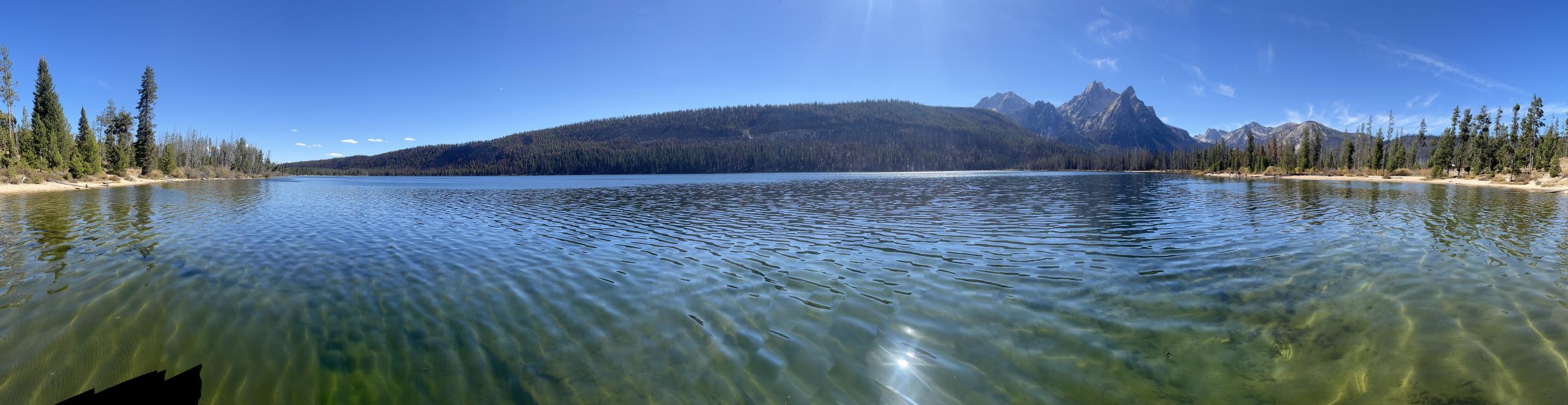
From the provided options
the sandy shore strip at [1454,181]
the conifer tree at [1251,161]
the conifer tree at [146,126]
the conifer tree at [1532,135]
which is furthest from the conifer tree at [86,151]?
the conifer tree at [1251,161]

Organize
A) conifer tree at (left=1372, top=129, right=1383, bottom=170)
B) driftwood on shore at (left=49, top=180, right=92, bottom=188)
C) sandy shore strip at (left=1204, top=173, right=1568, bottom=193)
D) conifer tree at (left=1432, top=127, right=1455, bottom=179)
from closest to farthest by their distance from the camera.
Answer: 1. sandy shore strip at (left=1204, top=173, right=1568, bottom=193)
2. driftwood on shore at (left=49, top=180, right=92, bottom=188)
3. conifer tree at (left=1432, top=127, right=1455, bottom=179)
4. conifer tree at (left=1372, top=129, right=1383, bottom=170)

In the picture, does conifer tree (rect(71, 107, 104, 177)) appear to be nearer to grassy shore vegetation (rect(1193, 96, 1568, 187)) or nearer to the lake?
the lake

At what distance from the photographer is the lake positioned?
20.6ft

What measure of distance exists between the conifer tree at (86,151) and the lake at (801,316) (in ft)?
249

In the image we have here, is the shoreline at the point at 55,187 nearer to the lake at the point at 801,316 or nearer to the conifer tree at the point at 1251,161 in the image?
the lake at the point at 801,316

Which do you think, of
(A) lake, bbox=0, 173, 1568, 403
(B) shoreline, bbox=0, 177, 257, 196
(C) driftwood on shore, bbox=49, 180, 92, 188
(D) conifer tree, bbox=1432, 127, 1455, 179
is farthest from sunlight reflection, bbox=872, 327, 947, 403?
(D) conifer tree, bbox=1432, 127, 1455, 179

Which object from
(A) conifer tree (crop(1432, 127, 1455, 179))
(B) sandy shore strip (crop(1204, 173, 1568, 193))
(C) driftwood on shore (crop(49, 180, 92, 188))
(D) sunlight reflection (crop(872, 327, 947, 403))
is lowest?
(D) sunlight reflection (crop(872, 327, 947, 403))

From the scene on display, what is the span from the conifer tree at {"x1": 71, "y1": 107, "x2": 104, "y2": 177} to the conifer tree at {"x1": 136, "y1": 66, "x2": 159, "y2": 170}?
112ft

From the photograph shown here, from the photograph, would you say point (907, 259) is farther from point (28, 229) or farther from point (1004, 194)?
point (1004, 194)

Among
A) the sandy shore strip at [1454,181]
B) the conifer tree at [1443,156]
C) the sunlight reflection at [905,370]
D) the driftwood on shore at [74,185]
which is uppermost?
the conifer tree at [1443,156]

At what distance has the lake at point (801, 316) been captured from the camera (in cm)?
629

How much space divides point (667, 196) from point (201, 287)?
36430 millimetres

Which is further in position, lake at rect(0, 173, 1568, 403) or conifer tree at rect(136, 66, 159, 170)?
conifer tree at rect(136, 66, 159, 170)

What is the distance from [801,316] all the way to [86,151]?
356 ft
